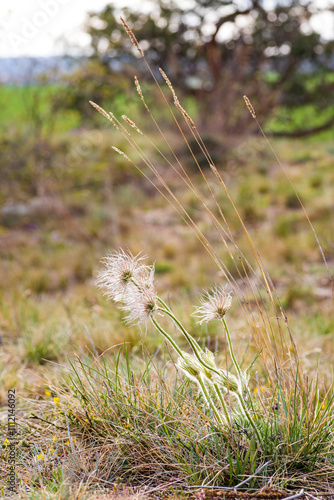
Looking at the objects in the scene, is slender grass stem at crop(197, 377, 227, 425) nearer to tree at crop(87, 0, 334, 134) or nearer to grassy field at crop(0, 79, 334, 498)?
grassy field at crop(0, 79, 334, 498)

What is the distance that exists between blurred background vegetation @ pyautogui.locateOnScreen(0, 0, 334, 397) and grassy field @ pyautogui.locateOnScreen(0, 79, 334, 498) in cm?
3

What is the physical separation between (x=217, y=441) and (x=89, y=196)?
24.3ft

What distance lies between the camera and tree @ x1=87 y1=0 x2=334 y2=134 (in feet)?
35.5

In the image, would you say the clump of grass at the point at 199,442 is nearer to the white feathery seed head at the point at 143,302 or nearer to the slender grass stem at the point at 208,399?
the slender grass stem at the point at 208,399

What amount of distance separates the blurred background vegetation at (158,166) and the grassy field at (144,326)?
→ 3cm

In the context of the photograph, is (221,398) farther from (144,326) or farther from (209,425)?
(144,326)

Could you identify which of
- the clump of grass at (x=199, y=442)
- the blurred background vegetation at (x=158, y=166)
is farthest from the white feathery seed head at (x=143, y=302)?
the blurred background vegetation at (x=158, y=166)

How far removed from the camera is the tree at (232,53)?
35.5 feet

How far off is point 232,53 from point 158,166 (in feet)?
14.7

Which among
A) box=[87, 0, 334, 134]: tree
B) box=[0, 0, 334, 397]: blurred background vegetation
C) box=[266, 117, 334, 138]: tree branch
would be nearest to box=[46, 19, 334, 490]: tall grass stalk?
box=[0, 0, 334, 397]: blurred background vegetation

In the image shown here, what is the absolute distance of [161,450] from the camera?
176 cm

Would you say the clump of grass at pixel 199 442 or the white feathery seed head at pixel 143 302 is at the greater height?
the white feathery seed head at pixel 143 302

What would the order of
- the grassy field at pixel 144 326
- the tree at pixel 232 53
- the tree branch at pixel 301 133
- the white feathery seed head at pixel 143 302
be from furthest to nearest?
1. the tree branch at pixel 301 133
2. the tree at pixel 232 53
3. the grassy field at pixel 144 326
4. the white feathery seed head at pixel 143 302

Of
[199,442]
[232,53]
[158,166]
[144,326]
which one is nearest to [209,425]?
[199,442]
